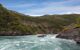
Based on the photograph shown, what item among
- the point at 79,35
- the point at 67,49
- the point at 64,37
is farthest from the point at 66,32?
the point at 67,49

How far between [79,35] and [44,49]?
25.6 metres

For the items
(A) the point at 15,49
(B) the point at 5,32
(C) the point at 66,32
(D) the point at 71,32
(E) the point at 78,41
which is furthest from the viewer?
(B) the point at 5,32

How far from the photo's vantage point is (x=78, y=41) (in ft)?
257

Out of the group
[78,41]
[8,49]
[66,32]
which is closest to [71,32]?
[66,32]

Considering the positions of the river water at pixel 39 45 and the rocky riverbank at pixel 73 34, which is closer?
the river water at pixel 39 45

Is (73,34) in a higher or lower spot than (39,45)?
lower

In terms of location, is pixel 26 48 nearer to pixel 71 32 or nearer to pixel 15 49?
pixel 15 49

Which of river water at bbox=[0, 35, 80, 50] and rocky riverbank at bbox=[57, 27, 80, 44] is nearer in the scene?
river water at bbox=[0, 35, 80, 50]

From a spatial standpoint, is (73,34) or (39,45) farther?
(73,34)

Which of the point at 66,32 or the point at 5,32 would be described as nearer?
the point at 66,32

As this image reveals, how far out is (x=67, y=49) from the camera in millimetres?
60781

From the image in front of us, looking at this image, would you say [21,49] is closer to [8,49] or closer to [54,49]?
[8,49]

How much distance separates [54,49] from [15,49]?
9.14 m

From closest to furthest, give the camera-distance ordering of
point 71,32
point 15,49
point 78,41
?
point 15,49, point 78,41, point 71,32
